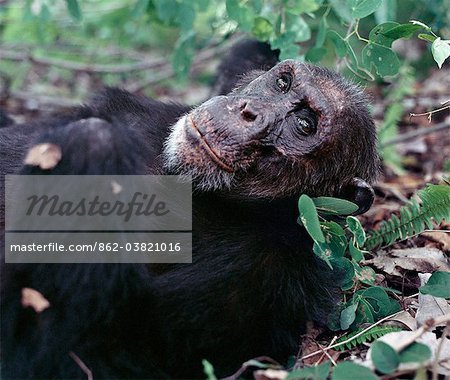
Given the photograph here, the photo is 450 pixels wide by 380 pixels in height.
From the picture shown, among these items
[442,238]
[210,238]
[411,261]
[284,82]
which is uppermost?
[284,82]

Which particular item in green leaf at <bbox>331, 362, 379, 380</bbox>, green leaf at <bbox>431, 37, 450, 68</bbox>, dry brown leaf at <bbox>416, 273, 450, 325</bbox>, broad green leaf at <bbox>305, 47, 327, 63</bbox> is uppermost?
green leaf at <bbox>431, 37, 450, 68</bbox>

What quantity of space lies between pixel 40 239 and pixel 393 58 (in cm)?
267

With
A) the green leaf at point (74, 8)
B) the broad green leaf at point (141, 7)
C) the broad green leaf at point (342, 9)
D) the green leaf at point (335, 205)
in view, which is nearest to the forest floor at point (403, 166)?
the green leaf at point (335, 205)

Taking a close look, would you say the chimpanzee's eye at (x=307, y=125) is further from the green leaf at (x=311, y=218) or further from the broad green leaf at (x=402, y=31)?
the green leaf at (x=311, y=218)

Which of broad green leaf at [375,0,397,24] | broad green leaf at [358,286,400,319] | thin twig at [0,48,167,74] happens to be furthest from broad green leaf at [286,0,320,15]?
thin twig at [0,48,167,74]

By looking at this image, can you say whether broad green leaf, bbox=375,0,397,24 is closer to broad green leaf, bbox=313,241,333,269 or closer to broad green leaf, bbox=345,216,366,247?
broad green leaf, bbox=345,216,366,247

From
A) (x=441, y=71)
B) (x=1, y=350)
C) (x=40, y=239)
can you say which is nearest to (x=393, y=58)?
(x=40, y=239)

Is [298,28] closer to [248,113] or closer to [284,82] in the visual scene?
[284,82]

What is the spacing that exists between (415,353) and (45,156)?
6.40ft

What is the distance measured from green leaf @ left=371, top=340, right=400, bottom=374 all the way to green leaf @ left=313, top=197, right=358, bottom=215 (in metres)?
1.09

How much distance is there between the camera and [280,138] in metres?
4.31

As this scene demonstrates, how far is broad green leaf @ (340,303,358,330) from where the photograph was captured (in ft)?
12.3

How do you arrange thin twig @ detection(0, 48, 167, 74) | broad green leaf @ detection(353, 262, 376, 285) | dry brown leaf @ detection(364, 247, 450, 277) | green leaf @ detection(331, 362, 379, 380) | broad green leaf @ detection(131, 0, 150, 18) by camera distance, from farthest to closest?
thin twig @ detection(0, 48, 167, 74) → broad green leaf @ detection(131, 0, 150, 18) → dry brown leaf @ detection(364, 247, 450, 277) → broad green leaf @ detection(353, 262, 376, 285) → green leaf @ detection(331, 362, 379, 380)

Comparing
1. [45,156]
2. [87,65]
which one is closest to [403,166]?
[87,65]
